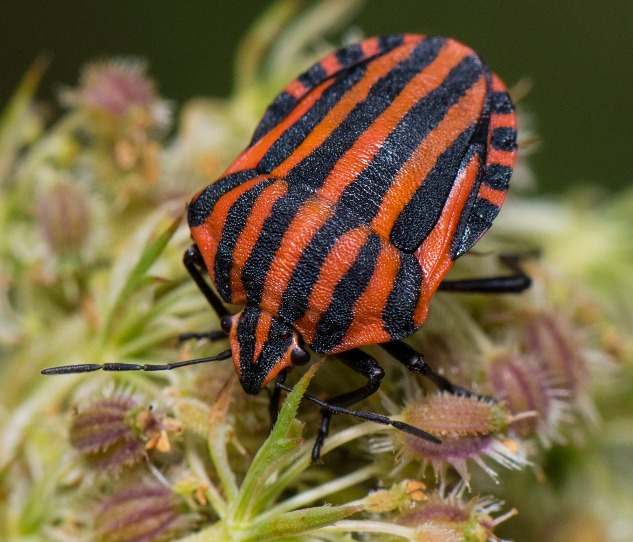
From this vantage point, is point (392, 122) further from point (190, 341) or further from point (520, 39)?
point (520, 39)

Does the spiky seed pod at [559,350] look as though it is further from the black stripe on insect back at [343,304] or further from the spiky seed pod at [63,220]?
the spiky seed pod at [63,220]

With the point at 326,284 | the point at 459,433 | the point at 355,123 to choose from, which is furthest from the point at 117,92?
the point at 459,433

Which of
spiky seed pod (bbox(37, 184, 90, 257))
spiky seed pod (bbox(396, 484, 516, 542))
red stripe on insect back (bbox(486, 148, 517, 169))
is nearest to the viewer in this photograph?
spiky seed pod (bbox(396, 484, 516, 542))

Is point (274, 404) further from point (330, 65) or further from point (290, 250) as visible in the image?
point (330, 65)

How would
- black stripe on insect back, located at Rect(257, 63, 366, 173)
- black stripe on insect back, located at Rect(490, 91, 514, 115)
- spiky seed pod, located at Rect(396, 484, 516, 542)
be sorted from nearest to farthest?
spiky seed pod, located at Rect(396, 484, 516, 542) < black stripe on insect back, located at Rect(257, 63, 366, 173) < black stripe on insect back, located at Rect(490, 91, 514, 115)

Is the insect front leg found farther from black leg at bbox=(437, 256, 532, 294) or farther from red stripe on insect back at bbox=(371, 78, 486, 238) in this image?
black leg at bbox=(437, 256, 532, 294)

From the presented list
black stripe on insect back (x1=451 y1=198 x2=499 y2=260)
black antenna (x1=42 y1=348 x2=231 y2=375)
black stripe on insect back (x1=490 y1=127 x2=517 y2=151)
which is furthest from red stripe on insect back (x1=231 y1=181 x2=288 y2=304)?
black stripe on insect back (x1=490 y1=127 x2=517 y2=151)

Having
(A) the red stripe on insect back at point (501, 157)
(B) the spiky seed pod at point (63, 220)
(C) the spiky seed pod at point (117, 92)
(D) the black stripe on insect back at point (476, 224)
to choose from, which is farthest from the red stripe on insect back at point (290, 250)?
(C) the spiky seed pod at point (117, 92)
